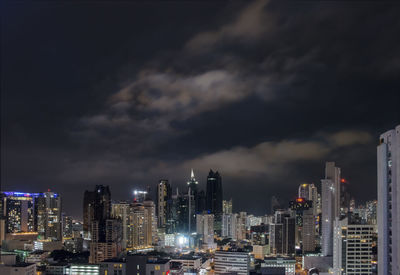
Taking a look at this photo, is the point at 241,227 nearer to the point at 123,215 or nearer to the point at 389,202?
the point at 123,215

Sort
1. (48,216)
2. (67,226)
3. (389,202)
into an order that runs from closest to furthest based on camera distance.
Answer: (389,202) < (48,216) < (67,226)

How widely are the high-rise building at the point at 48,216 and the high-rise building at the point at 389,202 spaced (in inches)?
861

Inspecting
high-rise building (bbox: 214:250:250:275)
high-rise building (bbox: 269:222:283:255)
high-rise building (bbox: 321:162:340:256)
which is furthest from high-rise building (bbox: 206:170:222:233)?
high-rise building (bbox: 214:250:250:275)

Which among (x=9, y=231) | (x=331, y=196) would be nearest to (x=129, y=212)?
(x=9, y=231)

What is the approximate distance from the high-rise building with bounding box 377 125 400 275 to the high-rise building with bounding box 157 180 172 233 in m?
26.1

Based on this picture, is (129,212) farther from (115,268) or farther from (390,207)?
(390,207)

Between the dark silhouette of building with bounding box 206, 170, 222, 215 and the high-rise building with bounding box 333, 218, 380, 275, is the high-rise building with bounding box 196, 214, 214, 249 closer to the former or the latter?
the dark silhouette of building with bounding box 206, 170, 222, 215

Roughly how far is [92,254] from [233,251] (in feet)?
18.3

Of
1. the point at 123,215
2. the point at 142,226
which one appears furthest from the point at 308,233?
the point at 123,215

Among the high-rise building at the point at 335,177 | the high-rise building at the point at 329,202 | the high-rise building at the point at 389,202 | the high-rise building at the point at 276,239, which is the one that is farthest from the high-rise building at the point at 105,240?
the high-rise building at the point at 389,202

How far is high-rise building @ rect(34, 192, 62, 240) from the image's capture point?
25625 millimetres

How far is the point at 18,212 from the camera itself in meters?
26.0

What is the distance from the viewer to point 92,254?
1853 centimetres

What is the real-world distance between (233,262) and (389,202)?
1185 centimetres
